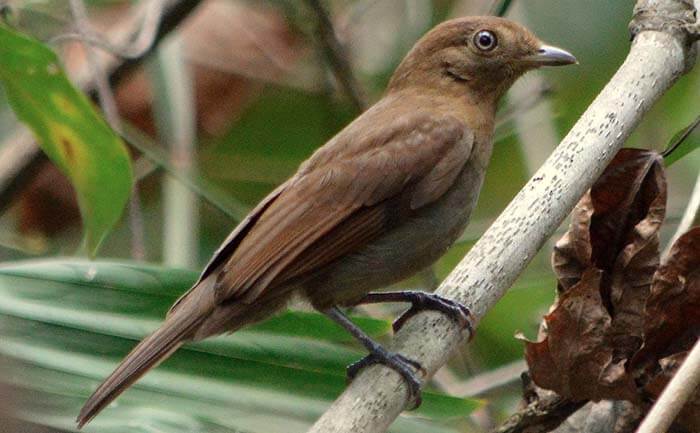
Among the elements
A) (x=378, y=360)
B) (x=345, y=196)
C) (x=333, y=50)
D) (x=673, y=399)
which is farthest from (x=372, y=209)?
(x=673, y=399)

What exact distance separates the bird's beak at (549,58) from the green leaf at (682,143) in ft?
2.60

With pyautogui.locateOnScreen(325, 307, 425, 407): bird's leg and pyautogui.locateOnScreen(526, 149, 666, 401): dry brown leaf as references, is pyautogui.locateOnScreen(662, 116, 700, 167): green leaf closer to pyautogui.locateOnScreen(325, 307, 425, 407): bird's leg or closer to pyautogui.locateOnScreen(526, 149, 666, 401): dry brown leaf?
pyautogui.locateOnScreen(526, 149, 666, 401): dry brown leaf

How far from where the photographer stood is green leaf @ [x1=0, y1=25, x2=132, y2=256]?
3699 mm

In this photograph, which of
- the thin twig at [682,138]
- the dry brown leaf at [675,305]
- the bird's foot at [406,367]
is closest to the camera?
the bird's foot at [406,367]

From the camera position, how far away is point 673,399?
101 inches

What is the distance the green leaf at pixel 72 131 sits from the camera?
3699mm

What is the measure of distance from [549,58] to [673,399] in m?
2.12

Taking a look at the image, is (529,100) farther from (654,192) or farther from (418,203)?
(654,192)

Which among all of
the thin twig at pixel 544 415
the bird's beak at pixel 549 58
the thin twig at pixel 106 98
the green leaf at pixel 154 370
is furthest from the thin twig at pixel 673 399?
the thin twig at pixel 106 98

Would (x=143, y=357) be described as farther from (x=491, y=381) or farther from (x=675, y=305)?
(x=491, y=381)

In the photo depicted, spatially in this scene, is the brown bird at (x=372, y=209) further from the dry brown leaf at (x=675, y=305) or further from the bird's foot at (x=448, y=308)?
the dry brown leaf at (x=675, y=305)

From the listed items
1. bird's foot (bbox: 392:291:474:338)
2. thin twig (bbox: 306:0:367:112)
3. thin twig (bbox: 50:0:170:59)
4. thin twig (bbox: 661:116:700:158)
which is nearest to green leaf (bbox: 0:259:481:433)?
bird's foot (bbox: 392:291:474:338)

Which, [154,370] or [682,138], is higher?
[154,370]

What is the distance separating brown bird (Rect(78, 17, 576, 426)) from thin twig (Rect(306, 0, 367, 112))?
2.44ft
